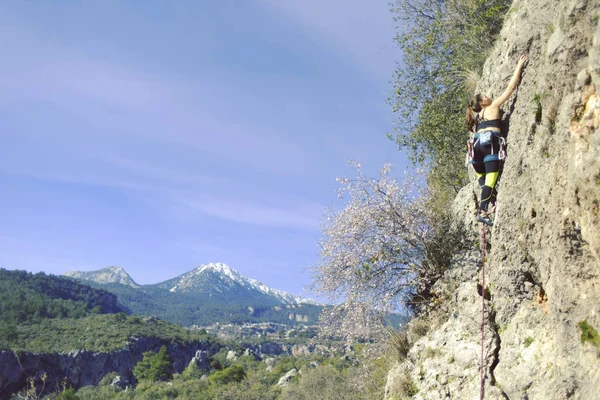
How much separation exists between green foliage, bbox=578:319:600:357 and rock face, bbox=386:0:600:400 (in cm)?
5

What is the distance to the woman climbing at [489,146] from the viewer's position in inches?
295

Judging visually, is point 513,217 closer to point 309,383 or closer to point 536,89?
point 536,89

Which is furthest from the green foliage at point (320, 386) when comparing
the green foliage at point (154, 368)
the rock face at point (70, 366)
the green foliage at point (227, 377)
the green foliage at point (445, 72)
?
the rock face at point (70, 366)

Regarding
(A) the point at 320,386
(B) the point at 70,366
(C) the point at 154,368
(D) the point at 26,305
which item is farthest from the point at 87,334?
(A) the point at 320,386

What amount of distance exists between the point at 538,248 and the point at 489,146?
232 cm

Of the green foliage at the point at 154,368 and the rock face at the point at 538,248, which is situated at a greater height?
the rock face at the point at 538,248

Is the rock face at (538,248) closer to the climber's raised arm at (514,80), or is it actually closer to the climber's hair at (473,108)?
the climber's raised arm at (514,80)

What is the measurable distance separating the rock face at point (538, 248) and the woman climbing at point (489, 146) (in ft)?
0.65

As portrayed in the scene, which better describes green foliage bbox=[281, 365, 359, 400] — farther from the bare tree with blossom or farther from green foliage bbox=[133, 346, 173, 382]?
green foliage bbox=[133, 346, 173, 382]

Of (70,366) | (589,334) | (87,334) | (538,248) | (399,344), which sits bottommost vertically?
(70,366)

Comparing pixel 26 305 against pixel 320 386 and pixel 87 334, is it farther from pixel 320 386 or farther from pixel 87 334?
pixel 320 386

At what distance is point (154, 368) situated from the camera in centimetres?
9681

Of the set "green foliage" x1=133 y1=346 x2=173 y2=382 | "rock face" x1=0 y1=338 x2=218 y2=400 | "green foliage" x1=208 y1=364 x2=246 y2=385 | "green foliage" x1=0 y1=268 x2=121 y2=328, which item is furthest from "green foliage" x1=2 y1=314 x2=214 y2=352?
"green foliage" x1=208 y1=364 x2=246 y2=385

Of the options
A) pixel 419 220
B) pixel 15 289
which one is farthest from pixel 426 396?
pixel 15 289
